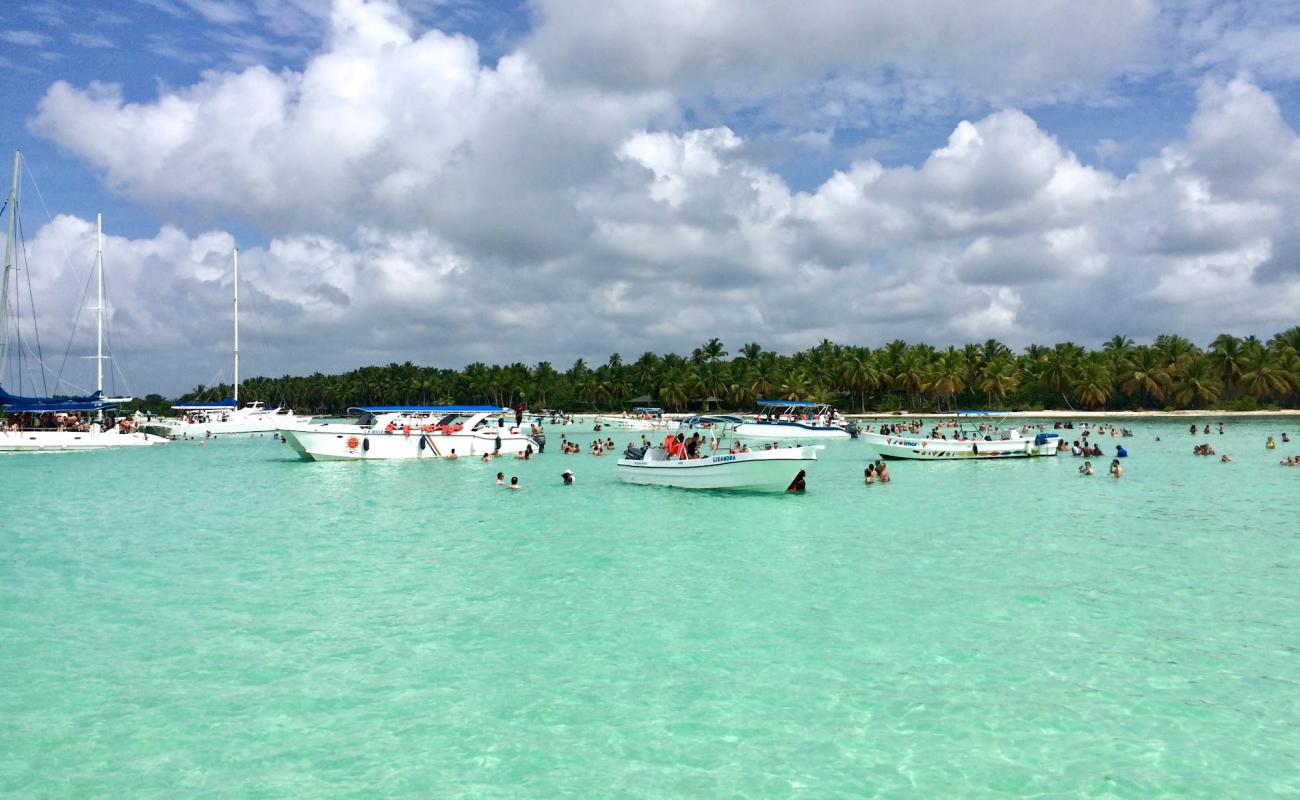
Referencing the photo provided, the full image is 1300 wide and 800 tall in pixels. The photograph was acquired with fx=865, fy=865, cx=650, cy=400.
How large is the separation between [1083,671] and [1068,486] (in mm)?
25954

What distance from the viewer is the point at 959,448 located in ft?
157

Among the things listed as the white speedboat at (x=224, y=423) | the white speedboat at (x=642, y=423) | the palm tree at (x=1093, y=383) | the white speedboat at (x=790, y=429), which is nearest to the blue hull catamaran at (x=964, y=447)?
the white speedboat at (x=790, y=429)

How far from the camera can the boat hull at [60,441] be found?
56312 mm

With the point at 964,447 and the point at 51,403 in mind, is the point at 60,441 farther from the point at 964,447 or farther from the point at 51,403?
the point at 964,447

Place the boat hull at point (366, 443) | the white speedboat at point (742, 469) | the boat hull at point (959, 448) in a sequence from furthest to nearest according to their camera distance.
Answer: the boat hull at point (959, 448)
the boat hull at point (366, 443)
the white speedboat at point (742, 469)

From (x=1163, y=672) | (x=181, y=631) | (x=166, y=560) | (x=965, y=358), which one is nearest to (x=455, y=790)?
(x=181, y=631)

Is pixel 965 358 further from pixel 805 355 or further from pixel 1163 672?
pixel 1163 672

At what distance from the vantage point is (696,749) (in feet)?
29.5

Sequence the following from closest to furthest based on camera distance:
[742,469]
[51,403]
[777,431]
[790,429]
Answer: [742,469] → [51,403] → [777,431] → [790,429]

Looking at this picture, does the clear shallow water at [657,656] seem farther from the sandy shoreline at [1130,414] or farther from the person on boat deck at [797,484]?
the sandy shoreline at [1130,414]

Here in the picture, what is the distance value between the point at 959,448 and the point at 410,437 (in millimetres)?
30405

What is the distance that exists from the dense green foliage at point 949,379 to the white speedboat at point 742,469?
86.2m

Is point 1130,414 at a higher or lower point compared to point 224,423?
higher

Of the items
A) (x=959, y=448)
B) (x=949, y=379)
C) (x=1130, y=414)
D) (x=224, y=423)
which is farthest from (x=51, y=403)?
(x=1130, y=414)
